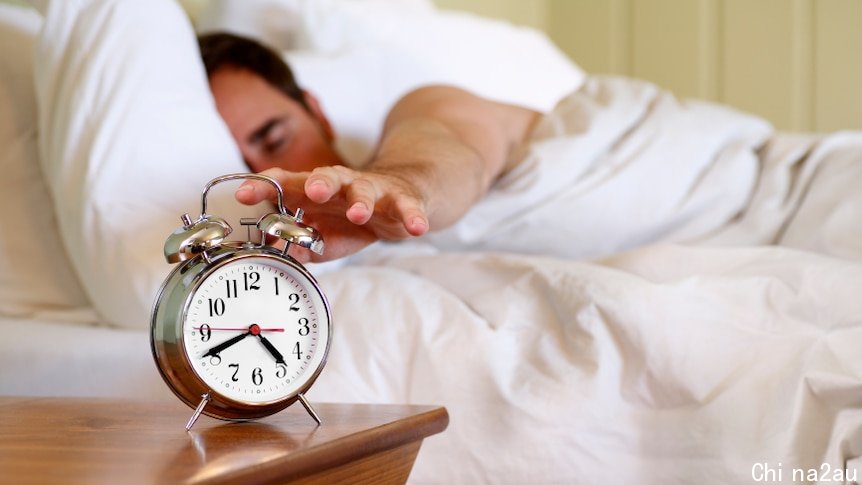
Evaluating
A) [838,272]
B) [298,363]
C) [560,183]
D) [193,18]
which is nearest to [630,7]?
[193,18]

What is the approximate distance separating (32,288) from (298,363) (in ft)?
2.42

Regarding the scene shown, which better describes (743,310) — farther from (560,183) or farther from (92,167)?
(92,167)

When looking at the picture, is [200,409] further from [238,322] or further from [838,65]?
[838,65]

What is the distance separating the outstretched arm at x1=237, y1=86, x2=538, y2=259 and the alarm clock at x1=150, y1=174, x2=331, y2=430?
63 mm

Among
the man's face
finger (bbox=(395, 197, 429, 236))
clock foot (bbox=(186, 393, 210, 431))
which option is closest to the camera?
clock foot (bbox=(186, 393, 210, 431))

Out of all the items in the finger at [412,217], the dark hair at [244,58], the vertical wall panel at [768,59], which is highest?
the finger at [412,217]

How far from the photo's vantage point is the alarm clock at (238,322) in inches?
27.6

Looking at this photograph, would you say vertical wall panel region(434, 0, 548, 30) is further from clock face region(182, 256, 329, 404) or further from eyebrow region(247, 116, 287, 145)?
clock face region(182, 256, 329, 404)

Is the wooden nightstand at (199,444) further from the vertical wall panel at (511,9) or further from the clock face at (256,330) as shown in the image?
the vertical wall panel at (511,9)

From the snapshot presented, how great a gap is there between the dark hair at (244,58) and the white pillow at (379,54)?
0.14 m

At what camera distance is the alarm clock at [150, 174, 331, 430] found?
701 millimetres

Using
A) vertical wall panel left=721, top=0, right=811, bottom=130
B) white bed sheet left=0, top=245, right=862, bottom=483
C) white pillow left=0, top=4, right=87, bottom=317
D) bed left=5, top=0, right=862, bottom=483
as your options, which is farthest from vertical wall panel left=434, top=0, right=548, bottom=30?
white bed sheet left=0, top=245, right=862, bottom=483

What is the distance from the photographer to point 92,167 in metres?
1.18

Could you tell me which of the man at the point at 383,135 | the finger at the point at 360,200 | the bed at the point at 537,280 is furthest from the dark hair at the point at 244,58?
the finger at the point at 360,200
